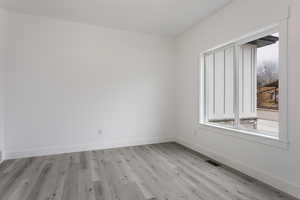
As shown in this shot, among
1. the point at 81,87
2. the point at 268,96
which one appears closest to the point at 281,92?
the point at 268,96

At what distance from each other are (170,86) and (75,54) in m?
2.59

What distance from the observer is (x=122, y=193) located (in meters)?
2.21

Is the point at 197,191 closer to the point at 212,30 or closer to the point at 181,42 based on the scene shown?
the point at 212,30

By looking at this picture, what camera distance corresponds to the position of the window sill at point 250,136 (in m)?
2.25

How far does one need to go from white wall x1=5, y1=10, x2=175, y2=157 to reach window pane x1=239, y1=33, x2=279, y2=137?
2.10m

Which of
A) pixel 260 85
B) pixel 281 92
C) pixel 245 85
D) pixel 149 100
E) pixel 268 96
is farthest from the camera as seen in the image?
pixel 149 100

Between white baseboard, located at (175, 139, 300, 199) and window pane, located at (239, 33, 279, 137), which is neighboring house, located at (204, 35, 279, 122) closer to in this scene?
window pane, located at (239, 33, 279, 137)

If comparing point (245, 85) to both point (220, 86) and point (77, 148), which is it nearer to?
point (220, 86)

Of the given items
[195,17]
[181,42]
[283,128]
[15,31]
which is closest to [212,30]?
[195,17]

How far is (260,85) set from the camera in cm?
275

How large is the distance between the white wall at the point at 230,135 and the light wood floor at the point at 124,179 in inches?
9.4

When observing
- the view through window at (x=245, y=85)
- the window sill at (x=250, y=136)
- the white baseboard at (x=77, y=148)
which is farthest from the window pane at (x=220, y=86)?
the white baseboard at (x=77, y=148)

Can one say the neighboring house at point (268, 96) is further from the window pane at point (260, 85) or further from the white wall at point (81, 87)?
the white wall at point (81, 87)

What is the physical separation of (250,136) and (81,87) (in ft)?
11.6
